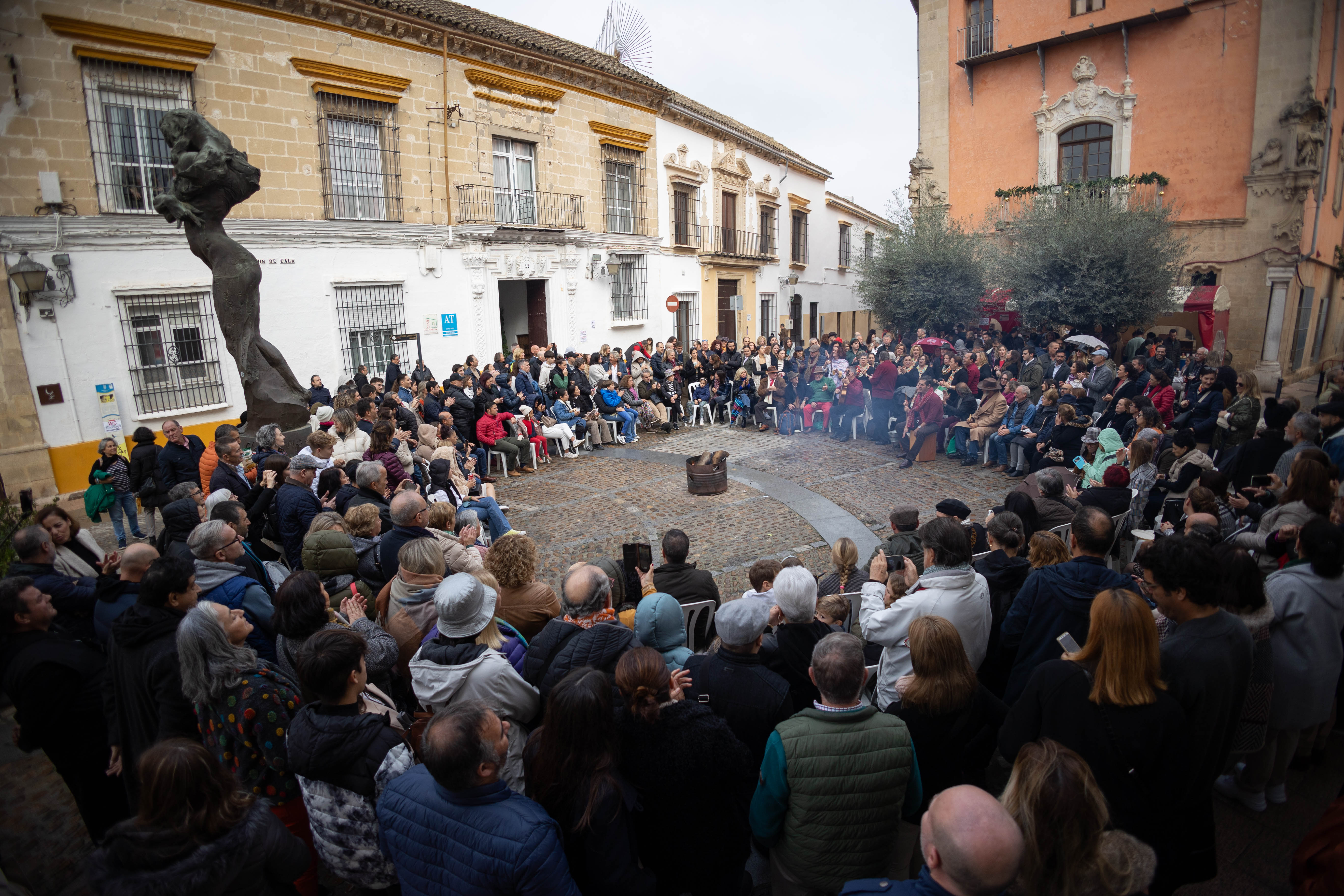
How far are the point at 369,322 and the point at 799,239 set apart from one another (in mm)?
19564

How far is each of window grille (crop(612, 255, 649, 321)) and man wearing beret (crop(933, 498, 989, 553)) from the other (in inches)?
573

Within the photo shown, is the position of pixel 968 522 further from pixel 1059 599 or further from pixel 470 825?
pixel 470 825

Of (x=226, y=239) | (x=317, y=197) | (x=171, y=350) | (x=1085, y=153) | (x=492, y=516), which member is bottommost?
(x=492, y=516)

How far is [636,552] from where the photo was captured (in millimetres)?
4668

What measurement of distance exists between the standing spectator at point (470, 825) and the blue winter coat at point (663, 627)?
1244mm

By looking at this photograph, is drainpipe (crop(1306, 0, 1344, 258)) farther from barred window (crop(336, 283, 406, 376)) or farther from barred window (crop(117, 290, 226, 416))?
barred window (crop(117, 290, 226, 416))

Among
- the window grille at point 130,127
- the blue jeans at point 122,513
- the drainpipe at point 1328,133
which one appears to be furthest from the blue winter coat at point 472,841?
the drainpipe at point 1328,133

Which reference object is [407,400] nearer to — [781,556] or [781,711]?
[781,556]

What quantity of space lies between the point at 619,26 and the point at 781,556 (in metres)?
20.7

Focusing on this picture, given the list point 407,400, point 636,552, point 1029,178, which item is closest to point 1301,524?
point 636,552

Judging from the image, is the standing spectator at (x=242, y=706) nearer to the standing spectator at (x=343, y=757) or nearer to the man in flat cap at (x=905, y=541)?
the standing spectator at (x=343, y=757)

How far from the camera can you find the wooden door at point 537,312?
17.3 meters

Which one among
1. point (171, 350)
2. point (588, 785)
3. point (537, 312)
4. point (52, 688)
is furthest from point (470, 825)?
point (537, 312)

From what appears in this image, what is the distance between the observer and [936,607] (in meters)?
3.29
